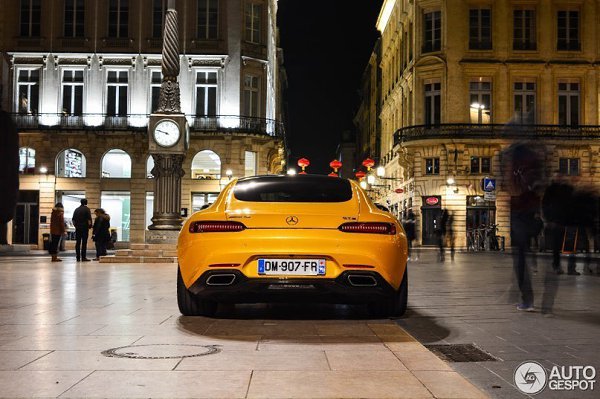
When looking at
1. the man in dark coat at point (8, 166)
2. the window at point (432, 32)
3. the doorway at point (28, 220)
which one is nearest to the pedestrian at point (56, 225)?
the man in dark coat at point (8, 166)

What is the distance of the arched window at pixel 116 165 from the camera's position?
46812mm

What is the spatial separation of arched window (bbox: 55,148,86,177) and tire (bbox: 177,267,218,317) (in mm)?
40295

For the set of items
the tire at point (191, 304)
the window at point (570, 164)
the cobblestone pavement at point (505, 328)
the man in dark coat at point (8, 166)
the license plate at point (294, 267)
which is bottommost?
the cobblestone pavement at point (505, 328)

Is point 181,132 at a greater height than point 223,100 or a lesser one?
lesser

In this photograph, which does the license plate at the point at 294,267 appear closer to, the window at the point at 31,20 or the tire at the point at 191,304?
the tire at the point at 191,304

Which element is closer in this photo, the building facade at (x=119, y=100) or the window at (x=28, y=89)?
the building facade at (x=119, y=100)

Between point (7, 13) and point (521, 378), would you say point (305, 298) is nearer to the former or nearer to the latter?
point (521, 378)

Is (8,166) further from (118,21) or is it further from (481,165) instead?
(118,21)

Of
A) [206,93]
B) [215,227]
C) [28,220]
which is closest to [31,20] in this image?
[206,93]

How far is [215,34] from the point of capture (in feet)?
157

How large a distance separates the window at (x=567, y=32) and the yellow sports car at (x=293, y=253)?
4477 cm

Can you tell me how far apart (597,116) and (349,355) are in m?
45.9

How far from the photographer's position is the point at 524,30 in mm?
48938

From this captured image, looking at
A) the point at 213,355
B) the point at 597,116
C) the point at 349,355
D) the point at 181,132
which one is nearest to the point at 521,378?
the point at 349,355
